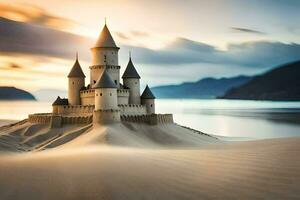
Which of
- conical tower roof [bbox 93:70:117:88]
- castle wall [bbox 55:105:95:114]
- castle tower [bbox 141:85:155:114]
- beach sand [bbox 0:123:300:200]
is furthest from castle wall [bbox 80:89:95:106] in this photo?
beach sand [bbox 0:123:300:200]

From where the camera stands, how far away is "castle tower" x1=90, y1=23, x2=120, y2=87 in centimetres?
3825

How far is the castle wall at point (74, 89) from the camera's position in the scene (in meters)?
40.3

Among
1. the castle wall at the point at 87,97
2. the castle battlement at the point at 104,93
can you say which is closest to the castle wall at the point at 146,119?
the castle battlement at the point at 104,93

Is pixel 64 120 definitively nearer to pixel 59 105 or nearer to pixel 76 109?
pixel 76 109

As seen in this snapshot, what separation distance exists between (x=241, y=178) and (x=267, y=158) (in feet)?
7.75

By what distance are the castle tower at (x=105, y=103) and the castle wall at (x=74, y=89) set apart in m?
6.56

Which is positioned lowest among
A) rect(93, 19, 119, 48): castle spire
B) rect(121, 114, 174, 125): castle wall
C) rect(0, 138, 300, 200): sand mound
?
rect(0, 138, 300, 200): sand mound

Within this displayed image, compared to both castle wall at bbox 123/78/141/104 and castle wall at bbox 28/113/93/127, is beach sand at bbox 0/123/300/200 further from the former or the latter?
castle wall at bbox 123/78/141/104

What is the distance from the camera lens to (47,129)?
36500 mm

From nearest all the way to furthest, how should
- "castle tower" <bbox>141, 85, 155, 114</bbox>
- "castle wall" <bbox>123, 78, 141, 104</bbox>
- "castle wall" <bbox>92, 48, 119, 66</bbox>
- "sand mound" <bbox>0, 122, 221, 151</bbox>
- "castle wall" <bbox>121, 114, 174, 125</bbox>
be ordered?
"sand mound" <bbox>0, 122, 221, 151</bbox> < "castle wall" <bbox>121, 114, 174, 125</bbox> < "castle wall" <bbox>92, 48, 119, 66</bbox> < "castle wall" <bbox>123, 78, 141, 104</bbox> < "castle tower" <bbox>141, 85, 155, 114</bbox>

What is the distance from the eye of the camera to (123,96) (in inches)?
1508

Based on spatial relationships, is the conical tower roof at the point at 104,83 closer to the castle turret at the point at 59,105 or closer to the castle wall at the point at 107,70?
the castle wall at the point at 107,70

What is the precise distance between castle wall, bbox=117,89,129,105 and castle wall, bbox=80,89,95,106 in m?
2.86

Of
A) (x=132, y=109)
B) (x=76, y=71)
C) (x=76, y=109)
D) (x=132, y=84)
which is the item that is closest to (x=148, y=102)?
(x=132, y=84)
